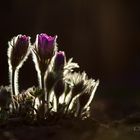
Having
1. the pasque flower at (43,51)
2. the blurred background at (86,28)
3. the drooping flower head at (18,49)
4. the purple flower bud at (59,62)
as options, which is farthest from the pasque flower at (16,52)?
the blurred background at (86,28)

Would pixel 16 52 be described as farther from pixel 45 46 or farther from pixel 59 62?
pixel 59 62

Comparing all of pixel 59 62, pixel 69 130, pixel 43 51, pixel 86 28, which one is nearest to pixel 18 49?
pixel 43 51

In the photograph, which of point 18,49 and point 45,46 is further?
point 18,49

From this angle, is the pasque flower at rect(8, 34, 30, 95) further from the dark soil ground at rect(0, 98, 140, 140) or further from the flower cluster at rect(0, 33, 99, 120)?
the dark soil ground at rect(0, 98, 140, 140)

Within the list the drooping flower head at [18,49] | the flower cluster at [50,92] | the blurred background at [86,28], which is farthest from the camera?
the blurred background at [86,28]

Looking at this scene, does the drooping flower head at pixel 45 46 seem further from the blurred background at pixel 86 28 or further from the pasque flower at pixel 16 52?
the blurred background at pixel 86 28

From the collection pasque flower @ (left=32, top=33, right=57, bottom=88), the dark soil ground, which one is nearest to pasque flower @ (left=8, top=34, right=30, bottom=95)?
pasque flower @ (left=32, top=33, right=57, bottom=88)
